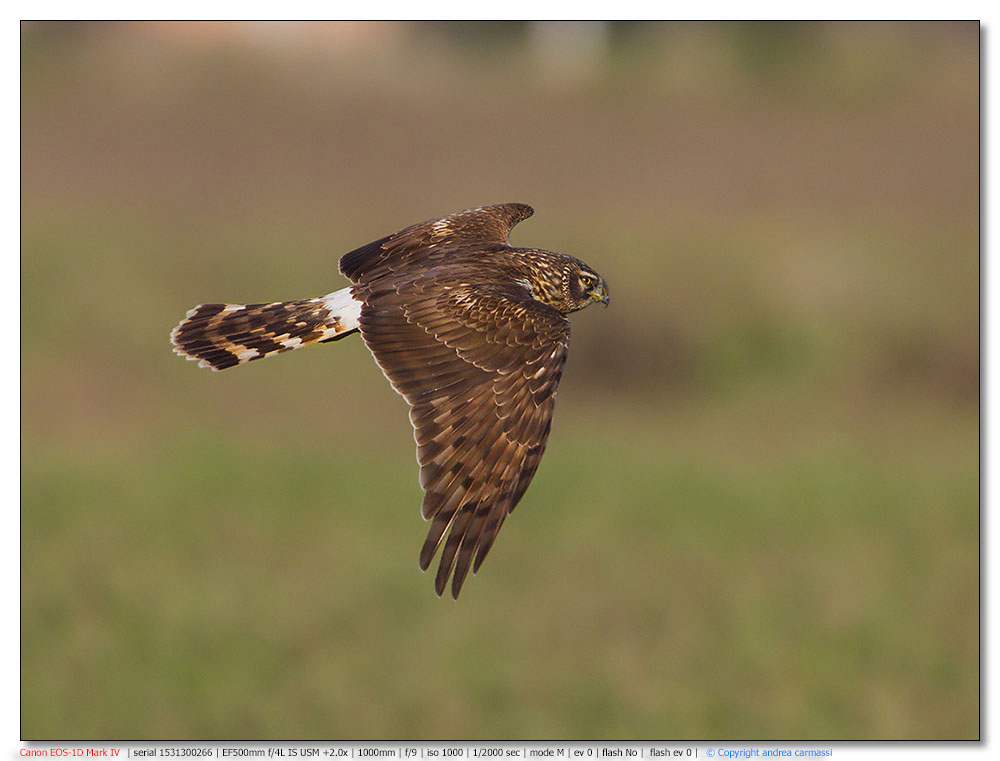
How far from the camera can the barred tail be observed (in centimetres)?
486

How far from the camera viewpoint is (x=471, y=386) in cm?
470

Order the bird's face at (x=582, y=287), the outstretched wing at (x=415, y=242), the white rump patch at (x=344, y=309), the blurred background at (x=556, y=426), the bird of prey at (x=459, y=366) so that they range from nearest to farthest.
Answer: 1. the bird of prey at (x=459, y=366)
2. the white rump patch at (x=344, y=309)
3. the bird's face at (x=582, y=287)
4. the outstretched wing at (x=415, y=242)
5. the blurred background at (x=556, y=426)

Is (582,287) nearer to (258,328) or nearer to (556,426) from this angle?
(258,328)

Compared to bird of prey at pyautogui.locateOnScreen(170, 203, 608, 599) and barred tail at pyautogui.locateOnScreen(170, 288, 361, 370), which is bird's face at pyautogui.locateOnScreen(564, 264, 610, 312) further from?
barred tail at pyautogui.locateOnScreen(170, 288, 361, 370)

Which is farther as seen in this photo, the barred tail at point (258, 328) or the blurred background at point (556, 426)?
the blurred background at point (556, 426)

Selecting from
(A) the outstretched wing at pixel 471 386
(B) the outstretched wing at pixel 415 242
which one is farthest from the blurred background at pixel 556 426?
(A) the outstretched wing at pixel 471 386

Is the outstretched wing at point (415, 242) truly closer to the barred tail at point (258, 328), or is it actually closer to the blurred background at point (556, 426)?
the barred tail at point (258, 328)

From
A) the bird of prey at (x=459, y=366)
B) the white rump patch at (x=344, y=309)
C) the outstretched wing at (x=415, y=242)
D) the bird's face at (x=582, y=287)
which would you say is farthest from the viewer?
the outstretched wing at (x=415, y=242)

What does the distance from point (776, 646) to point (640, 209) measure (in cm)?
980

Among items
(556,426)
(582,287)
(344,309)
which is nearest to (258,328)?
(344,309)

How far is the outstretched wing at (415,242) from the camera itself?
5.62 meters

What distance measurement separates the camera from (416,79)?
26906 mm

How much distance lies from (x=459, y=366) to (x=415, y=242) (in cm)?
111
